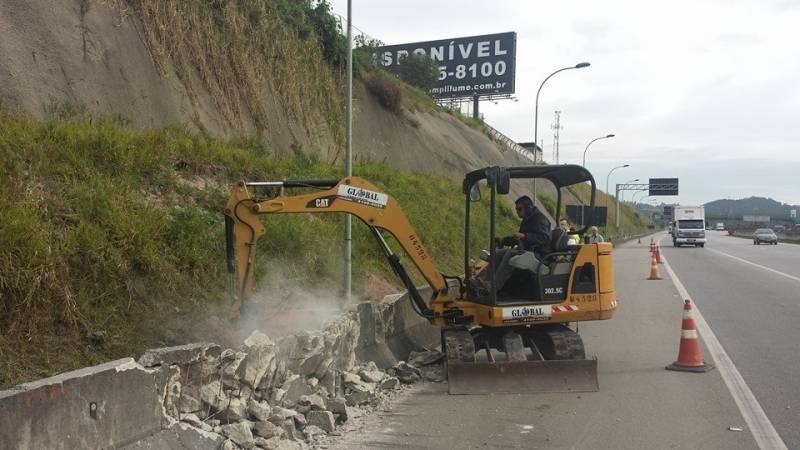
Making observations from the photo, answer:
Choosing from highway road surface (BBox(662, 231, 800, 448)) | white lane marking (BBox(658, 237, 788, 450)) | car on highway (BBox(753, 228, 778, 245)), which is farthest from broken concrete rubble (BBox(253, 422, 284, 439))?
car on highway (BBox(753, 228, 778, 245))

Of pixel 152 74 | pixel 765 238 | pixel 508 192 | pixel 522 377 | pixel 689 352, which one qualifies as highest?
pixel 152 74

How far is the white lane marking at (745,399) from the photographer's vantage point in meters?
5.53

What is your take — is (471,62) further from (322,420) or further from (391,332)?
(322,420)

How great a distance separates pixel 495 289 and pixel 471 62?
49.7 metres

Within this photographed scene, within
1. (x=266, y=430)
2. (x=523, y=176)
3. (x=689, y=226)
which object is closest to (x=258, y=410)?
(x=266, y=430)

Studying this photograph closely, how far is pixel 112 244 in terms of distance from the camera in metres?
7.01

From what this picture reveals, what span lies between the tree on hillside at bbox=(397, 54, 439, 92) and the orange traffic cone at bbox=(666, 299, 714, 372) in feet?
143

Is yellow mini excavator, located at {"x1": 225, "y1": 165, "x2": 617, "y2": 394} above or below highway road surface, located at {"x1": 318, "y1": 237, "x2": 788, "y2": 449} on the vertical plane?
above

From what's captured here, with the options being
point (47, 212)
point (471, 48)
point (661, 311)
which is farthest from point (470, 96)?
point (47, 212)

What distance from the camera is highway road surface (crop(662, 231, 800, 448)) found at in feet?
21.9

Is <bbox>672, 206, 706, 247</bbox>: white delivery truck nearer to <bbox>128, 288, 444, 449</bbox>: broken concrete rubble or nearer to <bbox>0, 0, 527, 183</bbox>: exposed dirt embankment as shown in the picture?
<bbox>0, 0, 527, 183</bbox>: exposed dirt embankment

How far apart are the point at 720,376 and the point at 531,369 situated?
2.33 m

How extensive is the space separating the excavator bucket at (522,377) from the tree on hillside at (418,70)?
4446 centimetres

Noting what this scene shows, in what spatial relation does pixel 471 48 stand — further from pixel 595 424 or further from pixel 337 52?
pixel 595 424
